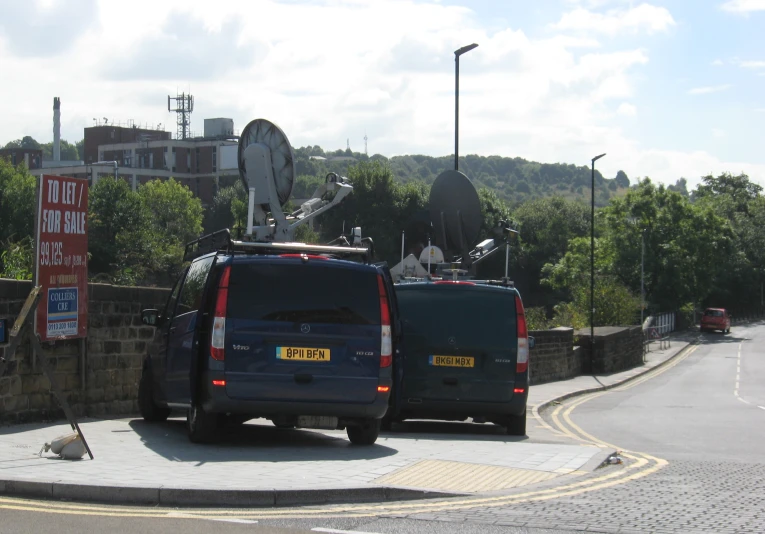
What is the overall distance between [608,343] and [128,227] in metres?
62.1

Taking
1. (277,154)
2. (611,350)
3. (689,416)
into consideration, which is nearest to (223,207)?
(611,350)

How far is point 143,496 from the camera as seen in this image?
7.57 metres

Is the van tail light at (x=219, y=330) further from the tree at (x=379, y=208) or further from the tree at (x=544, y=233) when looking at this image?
the tree at (x=544, y=233)

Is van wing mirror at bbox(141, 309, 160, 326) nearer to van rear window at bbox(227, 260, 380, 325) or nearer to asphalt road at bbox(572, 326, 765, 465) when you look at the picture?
van rear window at bbox(227, 260, 380, 325)

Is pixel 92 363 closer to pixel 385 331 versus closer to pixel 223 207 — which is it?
pixel 385 331

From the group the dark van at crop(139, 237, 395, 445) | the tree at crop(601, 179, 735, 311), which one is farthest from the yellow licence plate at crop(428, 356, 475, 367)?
the tree at crop(601, 179, 735, 311)

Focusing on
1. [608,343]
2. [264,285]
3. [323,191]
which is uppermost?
[323,191]

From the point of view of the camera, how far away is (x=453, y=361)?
13844mm

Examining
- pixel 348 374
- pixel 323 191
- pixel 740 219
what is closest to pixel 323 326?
pixel 348 374

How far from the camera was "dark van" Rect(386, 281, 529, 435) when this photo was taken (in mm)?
13812

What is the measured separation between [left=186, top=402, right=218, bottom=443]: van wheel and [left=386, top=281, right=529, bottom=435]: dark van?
392 centimetres

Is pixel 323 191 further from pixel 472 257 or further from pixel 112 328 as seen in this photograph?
pixel 112 328

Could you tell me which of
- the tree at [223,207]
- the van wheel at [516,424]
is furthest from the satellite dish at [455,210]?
the tree at [223,207]

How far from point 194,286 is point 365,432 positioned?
94.0 inches
